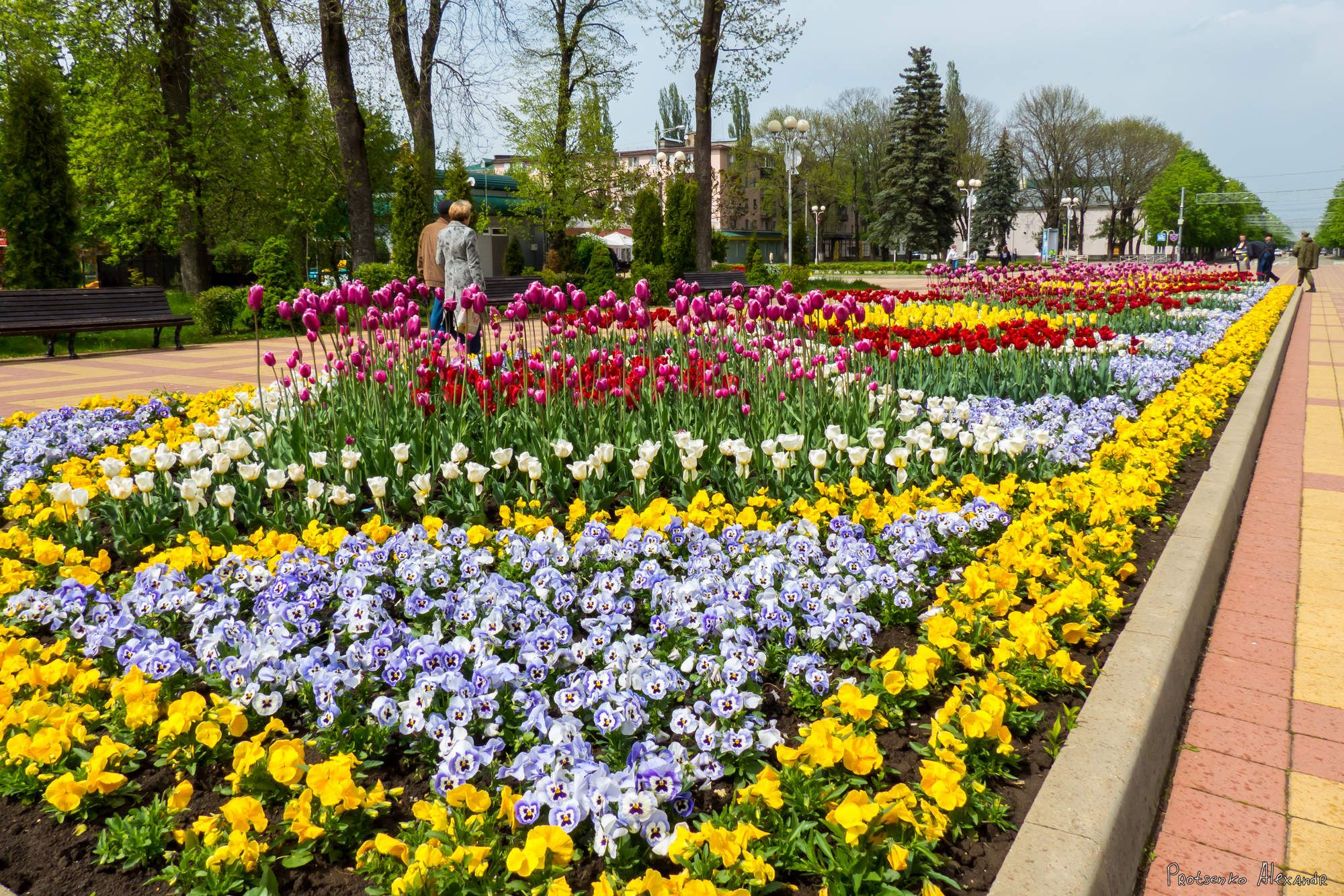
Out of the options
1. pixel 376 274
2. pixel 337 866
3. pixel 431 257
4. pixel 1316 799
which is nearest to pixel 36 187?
pixel 376 274

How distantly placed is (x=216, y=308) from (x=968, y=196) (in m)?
37.4

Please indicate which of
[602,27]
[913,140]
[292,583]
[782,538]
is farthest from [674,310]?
[913,140]

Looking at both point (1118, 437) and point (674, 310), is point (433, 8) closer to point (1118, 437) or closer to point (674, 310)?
point (674, 310)

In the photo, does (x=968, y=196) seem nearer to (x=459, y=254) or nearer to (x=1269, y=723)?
(x=459, y=254)

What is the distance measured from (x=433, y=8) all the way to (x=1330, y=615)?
20.1 m

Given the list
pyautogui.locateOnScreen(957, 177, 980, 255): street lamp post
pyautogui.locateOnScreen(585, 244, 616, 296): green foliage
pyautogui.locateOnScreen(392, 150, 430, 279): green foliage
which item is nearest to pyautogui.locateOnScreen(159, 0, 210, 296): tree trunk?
pyautogui.locateOnScreen(392, 150, 430, 279): green foliage

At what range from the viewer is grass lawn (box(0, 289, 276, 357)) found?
1348 cm

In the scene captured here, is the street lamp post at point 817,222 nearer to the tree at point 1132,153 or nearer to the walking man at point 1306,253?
the tree at point 1132,153

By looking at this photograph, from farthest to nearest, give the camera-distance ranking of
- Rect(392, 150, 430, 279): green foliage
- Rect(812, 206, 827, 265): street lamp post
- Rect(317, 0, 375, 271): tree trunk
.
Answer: Rect(812, 206, 827, 265): street lamp post, Rect(392, 150, 430, 279): green foliage, Rect(317, 0, 375, 271): tree trunk

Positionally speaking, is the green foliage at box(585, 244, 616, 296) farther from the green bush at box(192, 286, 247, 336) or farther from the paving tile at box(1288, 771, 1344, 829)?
the paving tile at box(1288, 771, 1344, 829)

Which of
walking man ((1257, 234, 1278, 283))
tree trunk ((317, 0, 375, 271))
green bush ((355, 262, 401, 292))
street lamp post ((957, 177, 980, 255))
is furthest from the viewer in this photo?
street lamp post ((957, 177, 980, 255))

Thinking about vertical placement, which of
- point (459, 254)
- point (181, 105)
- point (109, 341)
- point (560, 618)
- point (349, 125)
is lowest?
point (560, 618)

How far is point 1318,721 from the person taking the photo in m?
2.77

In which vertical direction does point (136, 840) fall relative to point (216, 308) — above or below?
below
